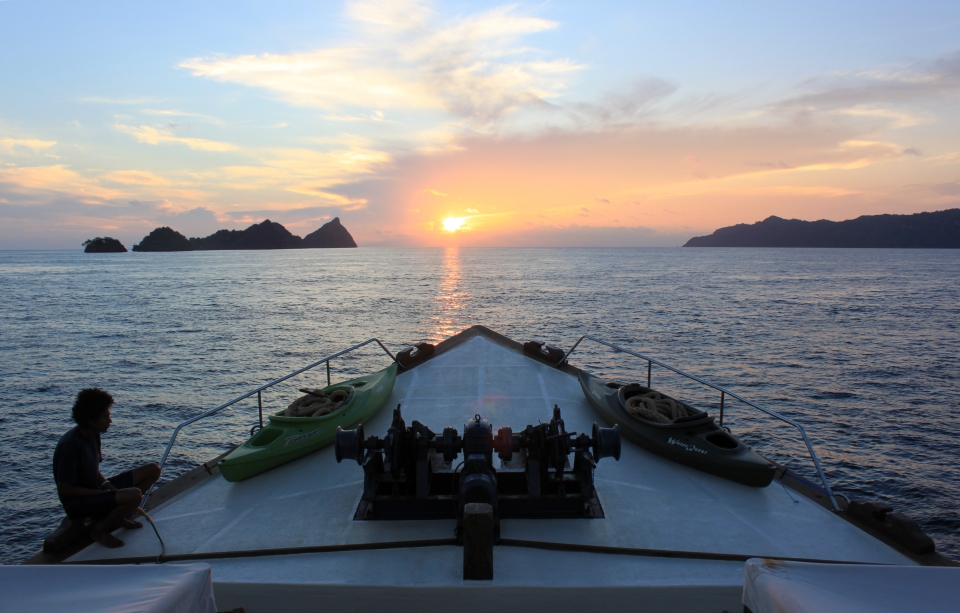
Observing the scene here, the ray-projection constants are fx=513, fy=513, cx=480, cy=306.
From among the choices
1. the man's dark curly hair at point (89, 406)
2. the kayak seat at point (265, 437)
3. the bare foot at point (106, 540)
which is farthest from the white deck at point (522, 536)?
the man's dark curly hair at point (89, 406)

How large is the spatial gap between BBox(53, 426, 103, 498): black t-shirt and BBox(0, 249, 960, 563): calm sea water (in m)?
7.27

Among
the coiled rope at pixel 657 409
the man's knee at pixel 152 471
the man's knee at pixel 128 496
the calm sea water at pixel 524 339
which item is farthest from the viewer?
the calm sea water at pixel 524 339

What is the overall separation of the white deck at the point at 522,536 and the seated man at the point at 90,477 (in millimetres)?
310

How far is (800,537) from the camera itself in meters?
5.97

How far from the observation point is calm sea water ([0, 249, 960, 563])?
1405cm

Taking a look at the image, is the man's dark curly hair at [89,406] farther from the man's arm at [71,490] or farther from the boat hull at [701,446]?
the boat hull at [701,446]

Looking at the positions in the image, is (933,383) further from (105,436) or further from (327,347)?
(105,436)

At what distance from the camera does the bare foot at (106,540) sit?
5.57 metres

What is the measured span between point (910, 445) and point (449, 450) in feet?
54.9

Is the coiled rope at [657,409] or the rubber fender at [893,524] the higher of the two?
the coiled rope at [657,409]

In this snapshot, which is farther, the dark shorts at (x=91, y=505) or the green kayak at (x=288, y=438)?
the green kayak at (x=288, y=438)

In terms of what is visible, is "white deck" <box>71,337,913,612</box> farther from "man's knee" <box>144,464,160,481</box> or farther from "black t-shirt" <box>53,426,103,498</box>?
"black t-shirt" <box>53,426,103,498</box>

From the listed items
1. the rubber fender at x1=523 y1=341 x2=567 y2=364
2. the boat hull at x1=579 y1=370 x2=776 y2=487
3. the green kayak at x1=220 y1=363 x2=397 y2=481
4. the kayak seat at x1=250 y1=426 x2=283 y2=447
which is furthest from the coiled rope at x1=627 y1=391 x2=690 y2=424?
the kayak seat at x1=250 y1=426 x2=283 y2=447

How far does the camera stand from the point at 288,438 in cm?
781
